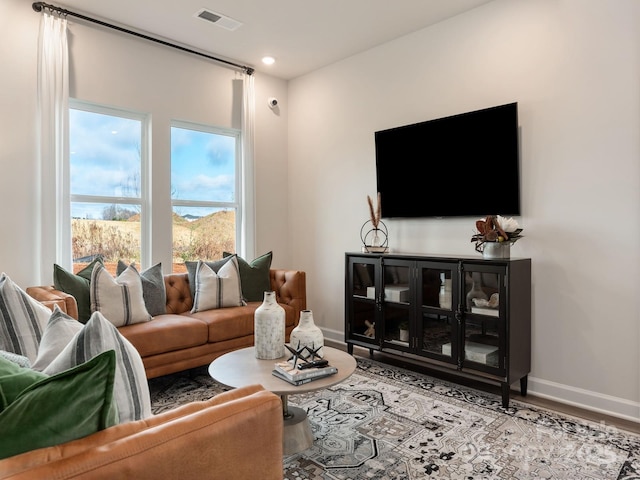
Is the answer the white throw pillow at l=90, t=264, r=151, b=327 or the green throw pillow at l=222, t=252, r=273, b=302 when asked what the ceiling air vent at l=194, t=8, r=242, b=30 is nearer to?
the green throw pillow at l=222, t=252, r=273, b=302

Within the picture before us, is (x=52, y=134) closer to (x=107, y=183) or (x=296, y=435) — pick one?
(x=107, y=183)

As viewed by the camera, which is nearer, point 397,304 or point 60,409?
point 60,409

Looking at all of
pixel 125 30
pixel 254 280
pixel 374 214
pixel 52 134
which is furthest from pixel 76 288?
pixel 374 214

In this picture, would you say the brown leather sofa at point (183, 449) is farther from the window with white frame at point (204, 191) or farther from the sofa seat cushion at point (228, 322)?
the window with white frame at point (204, 191)

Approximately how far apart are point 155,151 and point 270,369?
2.68 m

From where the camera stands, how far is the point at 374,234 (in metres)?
4.27

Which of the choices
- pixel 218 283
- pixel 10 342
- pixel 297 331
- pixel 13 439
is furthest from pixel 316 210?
pixel 13 439

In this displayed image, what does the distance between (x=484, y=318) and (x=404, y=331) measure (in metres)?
0.72

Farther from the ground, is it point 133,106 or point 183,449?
point 133,106

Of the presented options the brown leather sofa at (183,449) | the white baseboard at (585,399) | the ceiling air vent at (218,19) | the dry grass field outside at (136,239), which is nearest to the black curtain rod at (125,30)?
A: the ceiling air vent at (218,19)

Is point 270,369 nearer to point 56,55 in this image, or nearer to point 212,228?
point 212,228

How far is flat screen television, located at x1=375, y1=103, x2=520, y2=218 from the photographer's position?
128 inches

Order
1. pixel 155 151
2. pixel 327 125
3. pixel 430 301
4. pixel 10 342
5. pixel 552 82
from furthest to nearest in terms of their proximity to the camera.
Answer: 1. pixel 327 125
2. pixel 155 151
3. pixel 430 301
4. pixel 552 82
5. pixel 10 342

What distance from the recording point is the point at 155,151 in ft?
13.5
